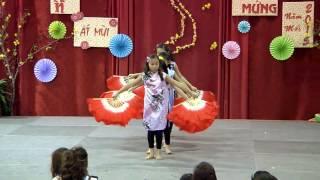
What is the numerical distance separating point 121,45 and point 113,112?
249 cm

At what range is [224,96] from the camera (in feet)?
27.5

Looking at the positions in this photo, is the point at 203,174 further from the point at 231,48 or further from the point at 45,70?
the point at 45,70

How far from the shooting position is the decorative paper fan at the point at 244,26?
26.7 ft

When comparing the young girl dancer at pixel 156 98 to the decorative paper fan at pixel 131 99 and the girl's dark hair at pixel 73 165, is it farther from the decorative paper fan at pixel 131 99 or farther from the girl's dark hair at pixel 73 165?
the girl's dark hair at pixel 73 165

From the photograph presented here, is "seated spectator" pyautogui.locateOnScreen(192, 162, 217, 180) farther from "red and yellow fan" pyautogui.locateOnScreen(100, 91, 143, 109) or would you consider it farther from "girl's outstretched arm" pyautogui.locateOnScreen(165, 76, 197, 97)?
"red and yellow fan" pyautogui.locateOnScreen(100, 91, 143, 109)

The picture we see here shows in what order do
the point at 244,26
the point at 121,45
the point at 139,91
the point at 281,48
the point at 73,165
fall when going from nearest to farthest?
the point at 73,165
the point at 139,91
the point at 281,48
the point at 244,26
the point at 121,45

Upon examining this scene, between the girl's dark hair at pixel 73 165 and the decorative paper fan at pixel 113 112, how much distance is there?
8.99 feet

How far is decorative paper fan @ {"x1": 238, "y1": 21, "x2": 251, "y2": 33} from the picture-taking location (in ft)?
26.7

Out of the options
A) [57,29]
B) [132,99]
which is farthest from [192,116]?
[57,29]

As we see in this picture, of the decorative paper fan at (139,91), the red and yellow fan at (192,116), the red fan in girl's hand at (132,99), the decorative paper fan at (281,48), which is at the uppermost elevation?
the decorative paper fan at (281,48)

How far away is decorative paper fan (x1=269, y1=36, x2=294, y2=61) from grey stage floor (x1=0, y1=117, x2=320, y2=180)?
0.97m

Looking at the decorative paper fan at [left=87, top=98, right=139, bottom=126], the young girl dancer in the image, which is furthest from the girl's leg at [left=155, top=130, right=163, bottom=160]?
the decorative paper fan at [left=87, top=98, right=139, bottom=126]

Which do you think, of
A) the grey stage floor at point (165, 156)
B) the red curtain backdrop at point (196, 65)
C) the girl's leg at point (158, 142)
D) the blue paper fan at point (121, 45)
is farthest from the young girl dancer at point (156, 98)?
the red curtain backdrop at point (196, 65)

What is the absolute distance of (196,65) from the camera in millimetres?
8367
